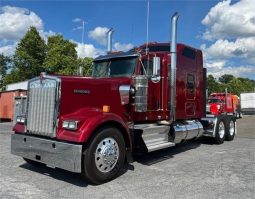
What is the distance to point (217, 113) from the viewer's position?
13.3 meters

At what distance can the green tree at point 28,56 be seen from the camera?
139 ft

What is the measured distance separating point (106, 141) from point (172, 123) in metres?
3.36

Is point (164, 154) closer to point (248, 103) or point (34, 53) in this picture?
point (34, 53)

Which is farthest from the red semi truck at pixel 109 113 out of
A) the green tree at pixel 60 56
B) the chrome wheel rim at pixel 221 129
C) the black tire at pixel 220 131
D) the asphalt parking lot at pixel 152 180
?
the green tree at pixel 60 56

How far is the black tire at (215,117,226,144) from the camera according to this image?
12.2 meters

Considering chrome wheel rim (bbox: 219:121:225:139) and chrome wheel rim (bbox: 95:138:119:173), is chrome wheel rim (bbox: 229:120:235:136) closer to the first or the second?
chrome wheel rim (bbox: 219:121:225:139)

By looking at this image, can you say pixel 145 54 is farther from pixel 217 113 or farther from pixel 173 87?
pixel 217 113

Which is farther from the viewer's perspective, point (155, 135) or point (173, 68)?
point (173, 68)

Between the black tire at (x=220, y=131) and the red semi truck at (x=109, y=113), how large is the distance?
2.07 metres

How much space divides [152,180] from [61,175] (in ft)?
6.23

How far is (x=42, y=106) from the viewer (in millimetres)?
6848

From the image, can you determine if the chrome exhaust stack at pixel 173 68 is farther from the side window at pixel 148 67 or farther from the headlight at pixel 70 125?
the headlight at pixel 70 125

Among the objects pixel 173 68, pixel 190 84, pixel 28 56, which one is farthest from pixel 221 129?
pixel 28 56

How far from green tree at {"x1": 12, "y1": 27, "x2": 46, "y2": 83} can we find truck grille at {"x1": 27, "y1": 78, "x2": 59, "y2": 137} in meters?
36.5
